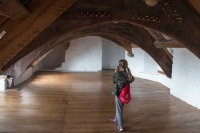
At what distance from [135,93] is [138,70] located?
327 centimetres

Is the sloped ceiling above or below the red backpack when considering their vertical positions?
above

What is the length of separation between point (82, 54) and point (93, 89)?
4.80m

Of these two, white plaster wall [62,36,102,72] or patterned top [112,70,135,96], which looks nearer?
patterned top [112,70,135,96]

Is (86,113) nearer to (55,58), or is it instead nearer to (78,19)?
(78,19)

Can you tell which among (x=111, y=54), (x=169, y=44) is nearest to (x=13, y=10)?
(x=169, y=44)

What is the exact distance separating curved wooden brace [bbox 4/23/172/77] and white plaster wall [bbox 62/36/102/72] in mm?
5236

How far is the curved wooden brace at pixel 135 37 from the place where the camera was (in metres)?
4.83

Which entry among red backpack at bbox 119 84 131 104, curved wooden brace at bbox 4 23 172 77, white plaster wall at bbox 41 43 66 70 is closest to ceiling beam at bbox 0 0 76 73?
red backpack at bbox 119 84 131 104

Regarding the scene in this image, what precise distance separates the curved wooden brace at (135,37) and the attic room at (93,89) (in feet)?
0.09

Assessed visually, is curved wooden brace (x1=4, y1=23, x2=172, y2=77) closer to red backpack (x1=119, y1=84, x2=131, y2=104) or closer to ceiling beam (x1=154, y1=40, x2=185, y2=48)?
ceiling beam (x1=154, y1=40, x2=185, y2=48)

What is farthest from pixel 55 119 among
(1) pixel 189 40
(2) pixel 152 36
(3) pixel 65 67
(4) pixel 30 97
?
(3) pixel 65 67

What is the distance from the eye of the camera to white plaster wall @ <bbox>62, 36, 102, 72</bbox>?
10641mm

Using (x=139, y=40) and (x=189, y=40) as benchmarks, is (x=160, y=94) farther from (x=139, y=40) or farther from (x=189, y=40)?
(x=189, y=40)

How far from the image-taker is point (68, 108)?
419 centimetres
